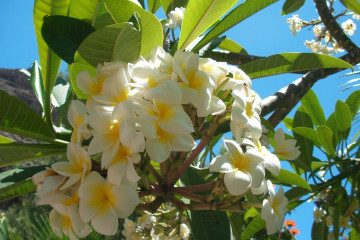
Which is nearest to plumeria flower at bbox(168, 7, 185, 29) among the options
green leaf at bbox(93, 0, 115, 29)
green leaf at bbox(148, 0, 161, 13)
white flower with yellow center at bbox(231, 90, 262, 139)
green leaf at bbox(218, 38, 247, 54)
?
green leaf at bbox(148, 0, 161, 13)

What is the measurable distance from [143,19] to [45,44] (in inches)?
12.0

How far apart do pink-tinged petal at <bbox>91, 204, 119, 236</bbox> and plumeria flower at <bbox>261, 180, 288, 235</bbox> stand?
0.88 feet

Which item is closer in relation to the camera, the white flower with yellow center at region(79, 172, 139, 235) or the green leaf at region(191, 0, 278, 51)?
the white flower with yellow center at region(79, 172, 139, 235)

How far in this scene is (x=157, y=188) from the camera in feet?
2.58

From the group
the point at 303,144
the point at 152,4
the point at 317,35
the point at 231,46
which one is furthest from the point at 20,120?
the point at 317,35

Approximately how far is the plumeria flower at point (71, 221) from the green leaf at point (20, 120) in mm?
272

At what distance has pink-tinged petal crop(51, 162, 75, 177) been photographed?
0.60m

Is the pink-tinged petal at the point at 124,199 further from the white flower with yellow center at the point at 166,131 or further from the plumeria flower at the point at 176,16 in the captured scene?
the plumeria flower at the point at 176,16

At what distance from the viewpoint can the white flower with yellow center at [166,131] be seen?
1.82 feet

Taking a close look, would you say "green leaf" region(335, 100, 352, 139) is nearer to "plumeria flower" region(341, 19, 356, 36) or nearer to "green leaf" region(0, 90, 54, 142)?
"green leaf" region(0, 90, 54, 142)

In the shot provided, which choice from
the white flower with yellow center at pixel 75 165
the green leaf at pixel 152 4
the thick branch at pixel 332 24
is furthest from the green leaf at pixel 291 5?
the white flower with yellow center at pixel 75 165

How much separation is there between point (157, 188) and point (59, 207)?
0.79 feet

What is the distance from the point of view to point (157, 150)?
0.56 metres

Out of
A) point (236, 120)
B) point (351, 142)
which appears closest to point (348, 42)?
point (351, 142)
